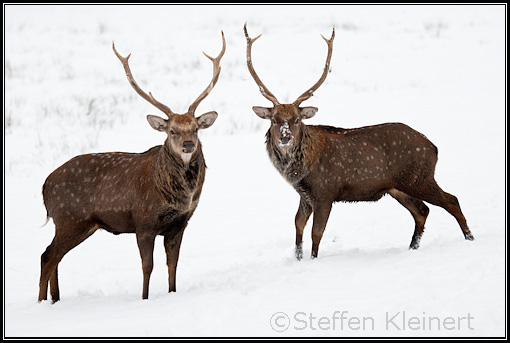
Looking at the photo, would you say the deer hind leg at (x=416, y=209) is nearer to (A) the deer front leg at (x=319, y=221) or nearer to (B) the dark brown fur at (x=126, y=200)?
(A) the deer front leg at (x=319, y=221)

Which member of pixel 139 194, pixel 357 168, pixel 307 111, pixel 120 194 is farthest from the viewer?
pixel 307 111

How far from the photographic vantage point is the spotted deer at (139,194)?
23.1 feet

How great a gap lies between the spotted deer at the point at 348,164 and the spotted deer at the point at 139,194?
1.05 meters

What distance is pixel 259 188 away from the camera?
39.6 ft

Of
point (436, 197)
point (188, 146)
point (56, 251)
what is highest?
point (188, 146)

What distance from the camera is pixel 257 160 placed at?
13250mm

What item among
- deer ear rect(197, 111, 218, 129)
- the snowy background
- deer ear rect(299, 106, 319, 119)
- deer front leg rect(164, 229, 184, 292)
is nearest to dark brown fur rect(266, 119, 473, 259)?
deer ear rect(299, 106, 319, 119)

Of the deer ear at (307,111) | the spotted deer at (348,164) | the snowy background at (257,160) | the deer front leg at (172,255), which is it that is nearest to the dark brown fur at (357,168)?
the spotted deer at (348,164)

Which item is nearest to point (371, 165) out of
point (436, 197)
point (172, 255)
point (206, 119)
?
point (436, 197)

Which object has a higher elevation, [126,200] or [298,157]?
[298,157]

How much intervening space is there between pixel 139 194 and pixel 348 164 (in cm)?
237

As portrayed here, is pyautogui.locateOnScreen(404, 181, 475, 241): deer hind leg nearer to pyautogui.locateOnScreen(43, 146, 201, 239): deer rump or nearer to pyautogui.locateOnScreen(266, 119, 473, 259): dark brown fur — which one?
pyautogui.locateOnScreen(266, 119, 473, 259): dark brown fur

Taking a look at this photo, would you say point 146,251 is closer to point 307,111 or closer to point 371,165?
point 307,111

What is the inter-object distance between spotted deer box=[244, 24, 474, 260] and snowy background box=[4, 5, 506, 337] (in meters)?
0.63
